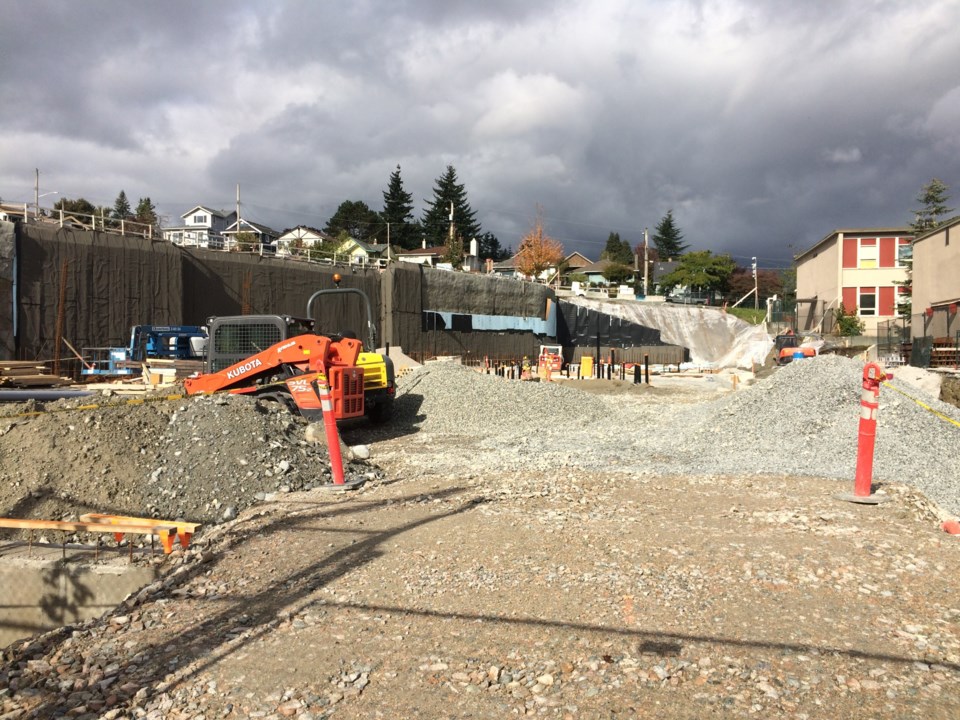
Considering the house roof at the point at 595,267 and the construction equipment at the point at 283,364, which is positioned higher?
the house roof at the point at 595,267

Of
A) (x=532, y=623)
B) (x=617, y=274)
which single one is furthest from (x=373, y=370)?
(x=617, y=274)

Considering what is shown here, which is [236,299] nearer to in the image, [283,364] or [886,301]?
[283,364]

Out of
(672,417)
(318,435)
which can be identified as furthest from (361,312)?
(318,435)

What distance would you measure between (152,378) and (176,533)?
10.2 meters

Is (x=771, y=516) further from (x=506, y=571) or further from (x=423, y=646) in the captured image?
(x=423, y=646)

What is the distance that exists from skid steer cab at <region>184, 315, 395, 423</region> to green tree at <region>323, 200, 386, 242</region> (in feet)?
281

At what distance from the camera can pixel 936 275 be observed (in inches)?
1178

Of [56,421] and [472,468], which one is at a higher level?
[56,421]

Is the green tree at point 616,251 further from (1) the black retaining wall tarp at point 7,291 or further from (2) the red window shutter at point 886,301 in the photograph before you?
(1) the black retaining wall tarp at point 7,291

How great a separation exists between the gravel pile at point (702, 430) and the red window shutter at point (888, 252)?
35719mm

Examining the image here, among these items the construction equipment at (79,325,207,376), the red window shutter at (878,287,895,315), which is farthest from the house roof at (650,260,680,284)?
the construction equipment at (79,325,207,376)

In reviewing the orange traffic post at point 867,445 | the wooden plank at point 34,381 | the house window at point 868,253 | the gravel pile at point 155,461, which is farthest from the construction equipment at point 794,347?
the wooden plank at point 34,381

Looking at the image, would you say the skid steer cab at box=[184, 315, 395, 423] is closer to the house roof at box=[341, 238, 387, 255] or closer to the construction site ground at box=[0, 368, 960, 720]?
the construction site ground at box=[0, 368, 960, 720]

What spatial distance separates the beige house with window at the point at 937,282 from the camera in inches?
1095
